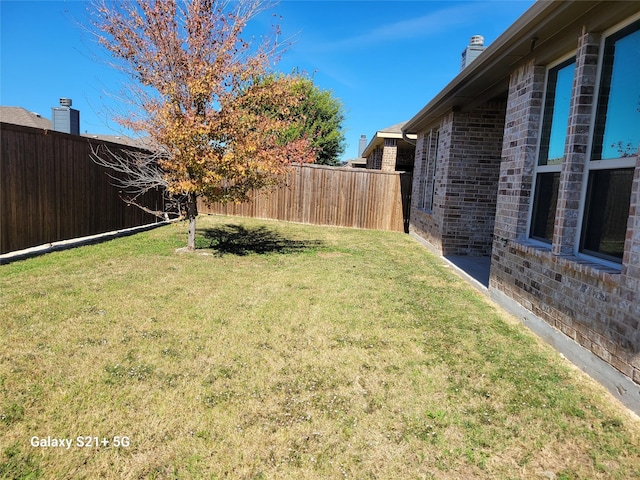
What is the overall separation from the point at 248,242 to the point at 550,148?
6.57 meters

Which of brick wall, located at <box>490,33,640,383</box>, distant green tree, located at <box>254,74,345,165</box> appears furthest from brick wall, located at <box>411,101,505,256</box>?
distant green tree, located at <box>254,74,345,165</box>

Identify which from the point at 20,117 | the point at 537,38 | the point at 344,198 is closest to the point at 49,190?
the point at 537,38

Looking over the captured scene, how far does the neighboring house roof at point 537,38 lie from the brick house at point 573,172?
0.01 metres

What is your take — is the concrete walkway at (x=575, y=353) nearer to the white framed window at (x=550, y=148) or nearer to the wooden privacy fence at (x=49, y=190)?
the white framed window at (x=550, y=148)

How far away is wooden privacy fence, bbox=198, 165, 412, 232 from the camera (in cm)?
1369

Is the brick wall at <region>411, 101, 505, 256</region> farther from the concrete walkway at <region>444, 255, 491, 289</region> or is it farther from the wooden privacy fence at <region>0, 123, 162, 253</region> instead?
the wooden privacy fence at <region>0, 123, 162, 253</region>

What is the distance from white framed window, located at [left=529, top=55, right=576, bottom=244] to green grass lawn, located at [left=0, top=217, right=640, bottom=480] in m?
1.20

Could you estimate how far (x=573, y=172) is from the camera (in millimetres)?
3803

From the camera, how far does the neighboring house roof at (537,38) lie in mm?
3439

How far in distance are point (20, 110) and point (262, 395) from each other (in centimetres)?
1941

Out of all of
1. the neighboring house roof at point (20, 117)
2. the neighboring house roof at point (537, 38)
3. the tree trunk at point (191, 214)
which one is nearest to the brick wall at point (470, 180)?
the neighboring house roof at point (537, 38)

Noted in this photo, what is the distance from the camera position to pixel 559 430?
103 inches

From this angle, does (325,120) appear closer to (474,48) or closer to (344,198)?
(344,198)

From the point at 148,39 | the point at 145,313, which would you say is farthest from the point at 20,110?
the point at 145,313
